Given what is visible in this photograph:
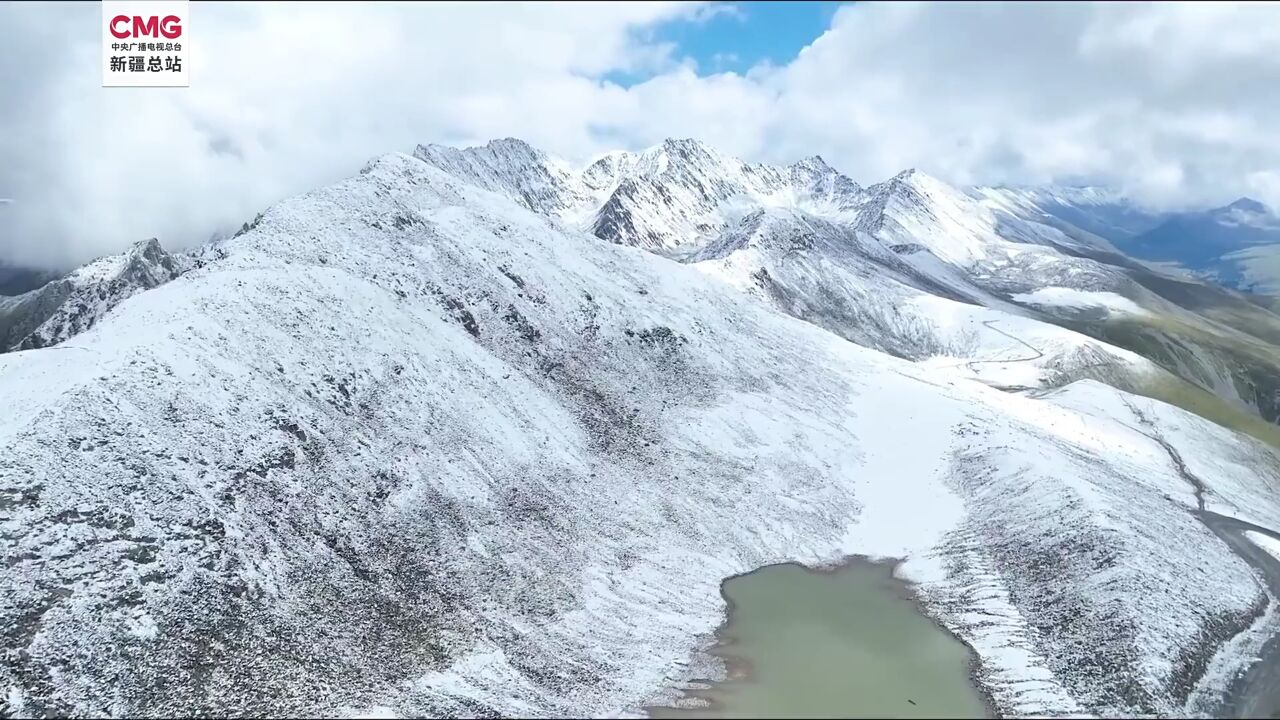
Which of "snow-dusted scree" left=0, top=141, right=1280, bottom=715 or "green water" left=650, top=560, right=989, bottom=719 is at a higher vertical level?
"snow-dusted scree" left=0, top=141, right=1280, bottom=715

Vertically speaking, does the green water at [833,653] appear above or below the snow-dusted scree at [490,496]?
below

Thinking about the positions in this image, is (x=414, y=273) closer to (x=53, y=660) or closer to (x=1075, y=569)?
(x=53, y=660)

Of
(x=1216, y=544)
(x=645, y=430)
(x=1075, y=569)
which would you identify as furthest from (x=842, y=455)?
(x=1216, y=544)

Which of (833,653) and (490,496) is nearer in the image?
(833,653)

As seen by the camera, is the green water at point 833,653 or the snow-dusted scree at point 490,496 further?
the green water at point 833,653
